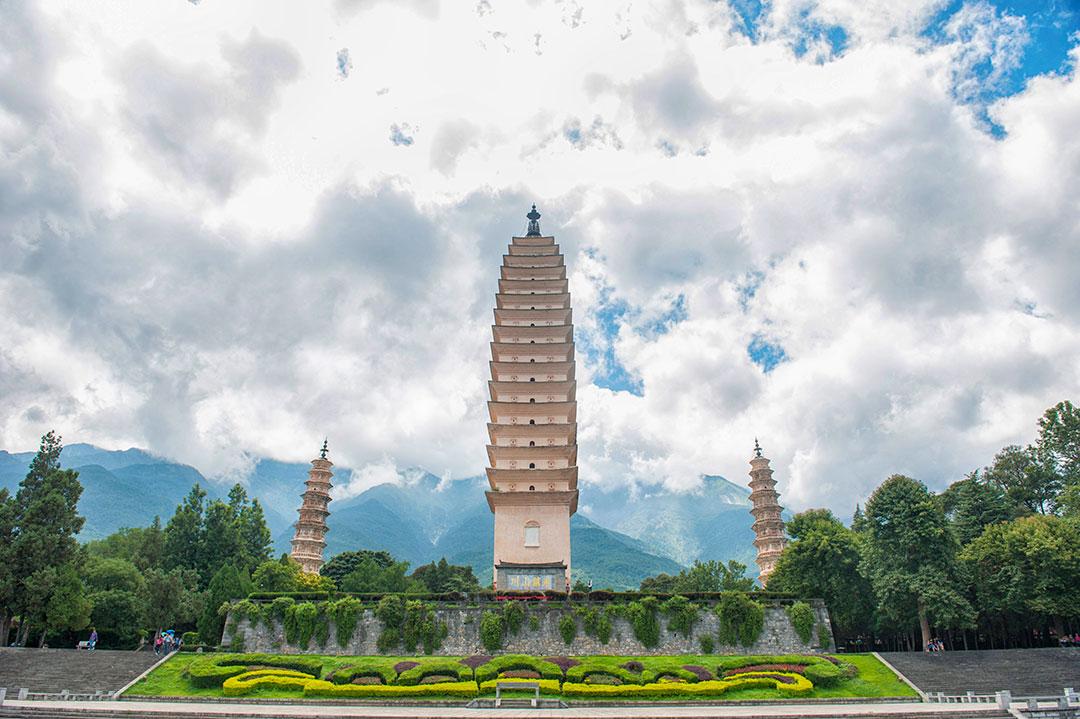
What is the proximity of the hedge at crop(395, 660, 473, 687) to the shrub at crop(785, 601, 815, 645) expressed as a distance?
500 inches

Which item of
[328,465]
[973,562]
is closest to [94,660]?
[328,465]

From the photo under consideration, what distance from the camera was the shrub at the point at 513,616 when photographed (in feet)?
89.0

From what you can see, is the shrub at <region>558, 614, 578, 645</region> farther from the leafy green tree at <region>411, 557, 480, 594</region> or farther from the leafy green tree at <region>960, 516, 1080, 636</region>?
the leafy green tree at <region>411, 557, 480, 594</region>

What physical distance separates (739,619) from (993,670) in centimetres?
834

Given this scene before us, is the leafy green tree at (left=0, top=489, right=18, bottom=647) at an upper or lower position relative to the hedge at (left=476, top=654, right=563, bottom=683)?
upper

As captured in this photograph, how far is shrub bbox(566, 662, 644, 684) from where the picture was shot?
22719mm

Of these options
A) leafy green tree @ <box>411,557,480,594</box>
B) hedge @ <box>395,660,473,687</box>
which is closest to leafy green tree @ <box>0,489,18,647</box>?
hedge @ <box>395,660,473,687</box>

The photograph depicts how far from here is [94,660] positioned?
78.0 ft

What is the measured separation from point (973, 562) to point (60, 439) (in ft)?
127

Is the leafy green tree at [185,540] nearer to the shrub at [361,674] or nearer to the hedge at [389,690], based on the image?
the shrub at [361,674]

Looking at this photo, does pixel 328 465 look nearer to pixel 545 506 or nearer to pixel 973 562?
pixel 545 506

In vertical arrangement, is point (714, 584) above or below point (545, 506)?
below

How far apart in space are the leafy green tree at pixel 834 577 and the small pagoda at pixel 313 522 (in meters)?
29.0

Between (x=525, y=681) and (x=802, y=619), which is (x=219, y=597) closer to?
(x=525, y=681)
